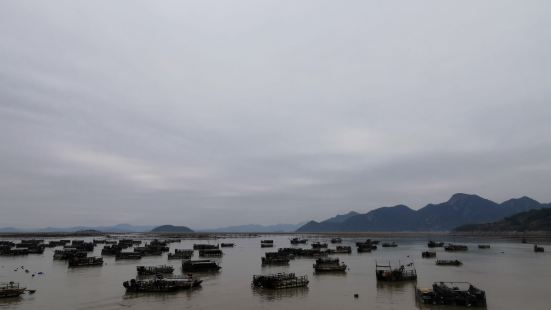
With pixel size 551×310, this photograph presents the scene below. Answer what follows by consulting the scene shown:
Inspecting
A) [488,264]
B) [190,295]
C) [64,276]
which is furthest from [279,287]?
[488,264]

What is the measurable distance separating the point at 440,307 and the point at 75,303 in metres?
35.1

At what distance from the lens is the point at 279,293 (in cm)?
4406

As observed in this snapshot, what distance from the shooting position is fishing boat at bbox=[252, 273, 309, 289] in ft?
151

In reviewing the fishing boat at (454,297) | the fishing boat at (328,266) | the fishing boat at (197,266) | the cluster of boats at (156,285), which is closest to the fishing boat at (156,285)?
the cluster of boats at (156,285)

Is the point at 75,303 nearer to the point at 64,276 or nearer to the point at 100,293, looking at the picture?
the point at 100,293

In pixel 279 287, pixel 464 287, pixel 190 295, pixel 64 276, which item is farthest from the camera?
pixel 64 276

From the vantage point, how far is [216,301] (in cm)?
3978

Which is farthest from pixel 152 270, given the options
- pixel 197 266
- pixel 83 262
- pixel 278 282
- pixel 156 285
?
pixel 278 282

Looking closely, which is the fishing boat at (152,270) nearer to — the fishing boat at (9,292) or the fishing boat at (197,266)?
the fishing boat at (197,266)

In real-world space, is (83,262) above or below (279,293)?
above

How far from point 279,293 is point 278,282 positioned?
7.29 ft

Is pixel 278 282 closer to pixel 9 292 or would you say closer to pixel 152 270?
pixel 152 270

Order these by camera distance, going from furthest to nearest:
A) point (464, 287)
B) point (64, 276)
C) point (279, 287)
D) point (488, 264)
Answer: point (488, 264) → point (64, 276) → point (464, 287) → point (279, 287)

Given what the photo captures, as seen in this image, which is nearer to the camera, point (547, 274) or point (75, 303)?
point (75, 303)
